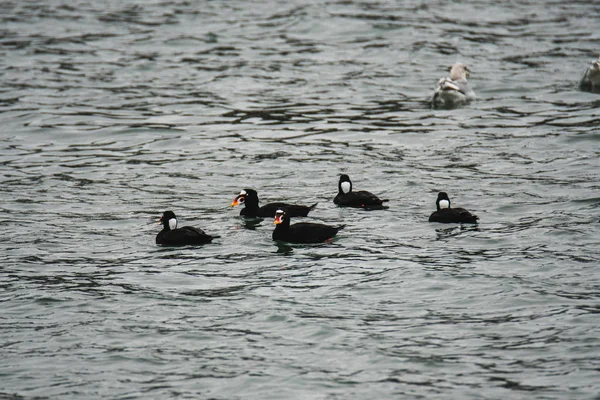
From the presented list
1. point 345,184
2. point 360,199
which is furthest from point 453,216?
point 345,184

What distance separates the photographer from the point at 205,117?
79.2 ft

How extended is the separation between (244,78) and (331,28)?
667 centimetres

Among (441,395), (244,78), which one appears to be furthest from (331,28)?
(441,395)

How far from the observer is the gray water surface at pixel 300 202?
10633 mm

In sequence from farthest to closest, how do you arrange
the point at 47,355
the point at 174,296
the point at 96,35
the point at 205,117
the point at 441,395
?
the point at 96,35, the point at 205,117, the point at 174,296, the point at 47,355, the point at 441,395

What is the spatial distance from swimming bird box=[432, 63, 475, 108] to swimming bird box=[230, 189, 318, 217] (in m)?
8.65

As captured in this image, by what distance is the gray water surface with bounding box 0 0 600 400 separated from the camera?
419 inches

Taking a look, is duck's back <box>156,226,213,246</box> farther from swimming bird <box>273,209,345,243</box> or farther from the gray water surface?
swimming bird <box>273,209,345,243</box>

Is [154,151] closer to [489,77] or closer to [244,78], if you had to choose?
[244,78]

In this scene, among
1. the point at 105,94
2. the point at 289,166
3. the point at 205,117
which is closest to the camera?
the point at 289,166

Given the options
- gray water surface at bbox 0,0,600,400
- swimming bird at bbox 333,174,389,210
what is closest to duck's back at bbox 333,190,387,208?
swimming bird at bbox 333,174,389,210

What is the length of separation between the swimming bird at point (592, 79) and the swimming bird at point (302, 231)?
1236cm

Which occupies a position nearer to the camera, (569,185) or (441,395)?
(441,395)

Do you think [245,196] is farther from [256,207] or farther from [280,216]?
[280,216]
